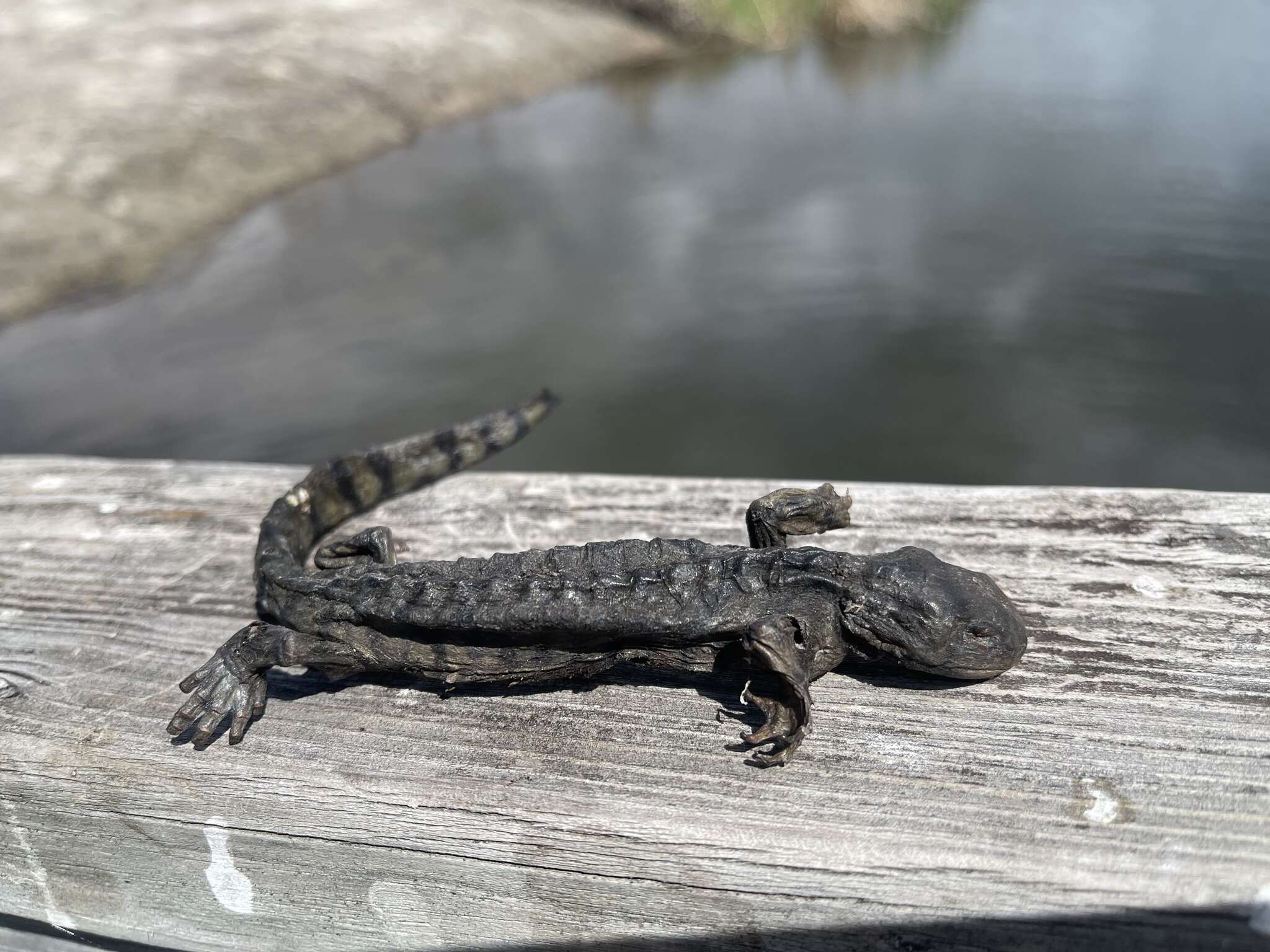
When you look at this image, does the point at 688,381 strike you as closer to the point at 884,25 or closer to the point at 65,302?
the point at 65,302

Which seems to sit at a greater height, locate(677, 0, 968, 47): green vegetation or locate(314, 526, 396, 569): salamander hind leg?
locate(677, 0, 968, 47): green vegetation

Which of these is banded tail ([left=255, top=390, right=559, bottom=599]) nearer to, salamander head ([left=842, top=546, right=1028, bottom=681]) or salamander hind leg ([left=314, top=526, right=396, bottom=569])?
salamander hind leg ([left=314, top=526, right=396, bottom=569])

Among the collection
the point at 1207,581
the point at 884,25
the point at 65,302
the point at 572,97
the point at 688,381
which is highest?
the point at 884,25

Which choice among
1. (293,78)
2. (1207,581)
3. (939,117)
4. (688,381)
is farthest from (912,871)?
(939,117)

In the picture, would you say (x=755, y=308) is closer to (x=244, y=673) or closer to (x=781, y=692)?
(x=781, y=692)

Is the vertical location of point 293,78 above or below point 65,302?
above

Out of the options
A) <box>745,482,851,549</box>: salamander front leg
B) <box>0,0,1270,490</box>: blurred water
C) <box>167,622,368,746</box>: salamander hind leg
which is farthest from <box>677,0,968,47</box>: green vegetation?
<box>167,622,368,746</box>: salamander hind leg

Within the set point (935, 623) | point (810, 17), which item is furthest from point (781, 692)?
point (810, 17)
